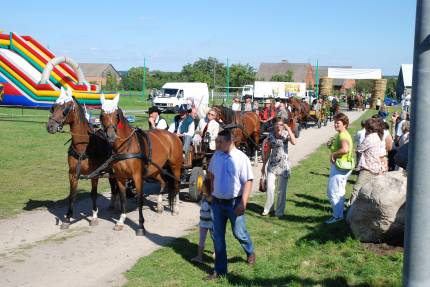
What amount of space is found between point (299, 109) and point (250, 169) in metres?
20.9

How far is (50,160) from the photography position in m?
16.0

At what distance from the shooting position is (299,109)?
26.5 meters

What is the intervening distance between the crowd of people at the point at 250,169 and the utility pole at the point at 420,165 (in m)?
3.14

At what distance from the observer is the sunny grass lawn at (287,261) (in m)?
6.09

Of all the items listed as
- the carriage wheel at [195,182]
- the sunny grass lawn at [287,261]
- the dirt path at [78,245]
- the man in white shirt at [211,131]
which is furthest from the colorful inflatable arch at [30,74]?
the sunny grass lawn at [287,261]

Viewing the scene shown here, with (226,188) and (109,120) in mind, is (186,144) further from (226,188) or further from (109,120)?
(226,188)

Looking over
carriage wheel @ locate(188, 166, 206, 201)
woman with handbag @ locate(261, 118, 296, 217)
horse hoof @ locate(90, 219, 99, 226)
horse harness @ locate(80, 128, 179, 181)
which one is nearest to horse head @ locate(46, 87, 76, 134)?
horse harness @ locate(80, 128, 179, 181)

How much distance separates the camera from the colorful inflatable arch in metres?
26.2

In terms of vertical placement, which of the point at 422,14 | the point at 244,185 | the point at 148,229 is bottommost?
the point at 148,229

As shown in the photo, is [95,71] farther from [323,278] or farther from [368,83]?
[323,278]

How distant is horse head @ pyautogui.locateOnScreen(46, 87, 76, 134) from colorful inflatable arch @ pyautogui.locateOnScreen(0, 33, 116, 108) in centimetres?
1790

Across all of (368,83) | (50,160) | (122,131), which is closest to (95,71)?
(368,83)

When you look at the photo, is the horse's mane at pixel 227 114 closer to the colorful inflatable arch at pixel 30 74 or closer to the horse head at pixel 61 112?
the horse head at pixel 61 112

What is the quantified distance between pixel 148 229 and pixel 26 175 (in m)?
6.11
